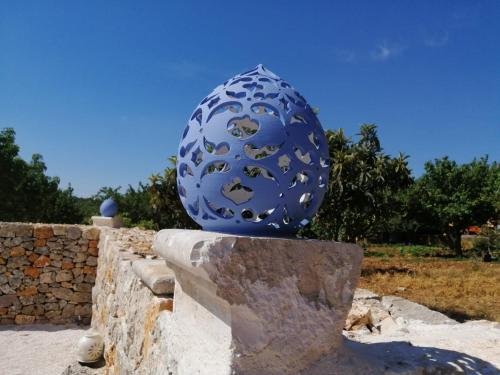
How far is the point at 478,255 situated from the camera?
75.7 ft

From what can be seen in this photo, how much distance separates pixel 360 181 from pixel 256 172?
13.0 meters

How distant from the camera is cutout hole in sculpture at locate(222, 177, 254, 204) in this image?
1504mm

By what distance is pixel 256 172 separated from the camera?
1.55 meters

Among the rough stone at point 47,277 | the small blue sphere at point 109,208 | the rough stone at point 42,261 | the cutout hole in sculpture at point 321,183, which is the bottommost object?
the rough stone at point 47,277

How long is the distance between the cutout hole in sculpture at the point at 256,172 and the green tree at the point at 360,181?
40.8ft

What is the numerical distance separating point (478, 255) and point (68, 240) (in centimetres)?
2356

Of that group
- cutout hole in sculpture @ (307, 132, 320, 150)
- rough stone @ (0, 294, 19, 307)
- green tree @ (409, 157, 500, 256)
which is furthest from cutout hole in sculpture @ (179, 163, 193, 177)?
green tree @ (409, 157, 500, 256)

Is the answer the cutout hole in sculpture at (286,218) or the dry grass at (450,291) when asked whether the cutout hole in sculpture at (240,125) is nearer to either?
the cutout hole in sculpture at (286,218)

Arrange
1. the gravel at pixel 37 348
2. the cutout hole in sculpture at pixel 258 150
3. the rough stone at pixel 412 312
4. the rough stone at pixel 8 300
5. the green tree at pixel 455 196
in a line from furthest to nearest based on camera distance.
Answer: the green tree at pixel 455 196, the rough stone at pixel 8 300, the gravel at pixel 37 348, the rough stone at pixel 412 312, the cutout hole in sculpture at pixel 258 150

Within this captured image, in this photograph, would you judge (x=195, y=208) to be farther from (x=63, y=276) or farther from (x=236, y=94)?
(x=63, y=276)

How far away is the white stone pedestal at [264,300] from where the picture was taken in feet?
4.26

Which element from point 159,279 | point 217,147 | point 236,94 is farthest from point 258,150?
point 159,279

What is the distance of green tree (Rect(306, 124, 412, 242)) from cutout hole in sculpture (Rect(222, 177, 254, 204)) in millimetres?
12420

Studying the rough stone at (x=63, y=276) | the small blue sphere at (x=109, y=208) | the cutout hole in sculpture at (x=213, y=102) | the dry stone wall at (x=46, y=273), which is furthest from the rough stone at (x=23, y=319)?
the cutout hole in sculpture at (x=213, y=102)
